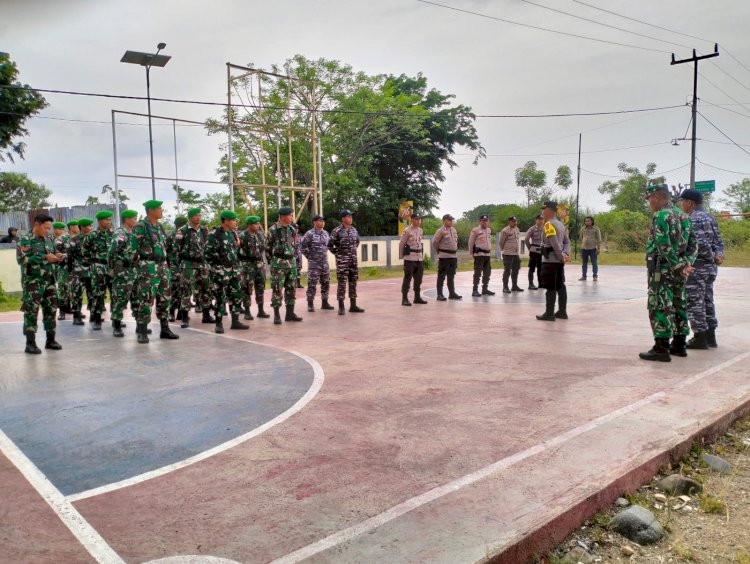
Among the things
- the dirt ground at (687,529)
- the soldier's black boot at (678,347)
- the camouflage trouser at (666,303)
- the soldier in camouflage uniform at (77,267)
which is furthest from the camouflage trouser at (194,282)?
the dirt ground at (687,529)

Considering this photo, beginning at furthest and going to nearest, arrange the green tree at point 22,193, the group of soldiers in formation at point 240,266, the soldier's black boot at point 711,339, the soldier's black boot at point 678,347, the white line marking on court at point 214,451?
the green tree at point 22,193, the soldier's black boot at point 711,339, the soldier's black boot at point 678,347, the group of soldiers in formation at point 240,266, the white line marking on court at point 214,451

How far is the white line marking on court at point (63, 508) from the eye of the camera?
2826 mm

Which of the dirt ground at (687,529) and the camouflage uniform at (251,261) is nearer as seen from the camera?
the dirt ground at (687,529)

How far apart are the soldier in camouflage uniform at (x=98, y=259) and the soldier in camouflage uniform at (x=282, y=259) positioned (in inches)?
111

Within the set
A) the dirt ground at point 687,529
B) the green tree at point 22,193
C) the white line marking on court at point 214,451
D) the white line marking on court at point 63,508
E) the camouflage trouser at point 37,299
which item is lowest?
the dirt ground at point 687,529

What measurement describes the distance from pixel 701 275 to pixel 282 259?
21.0 feet

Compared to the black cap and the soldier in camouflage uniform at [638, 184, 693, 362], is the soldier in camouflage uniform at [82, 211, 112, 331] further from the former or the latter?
the black cap

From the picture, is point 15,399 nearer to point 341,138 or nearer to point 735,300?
point 735,300

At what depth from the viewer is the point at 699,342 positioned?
7.23 metres

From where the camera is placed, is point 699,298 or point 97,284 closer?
point 699,298

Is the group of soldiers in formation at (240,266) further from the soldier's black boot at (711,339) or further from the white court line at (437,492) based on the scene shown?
the white court line at (437,492)

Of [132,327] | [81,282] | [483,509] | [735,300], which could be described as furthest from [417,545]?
[735,300]

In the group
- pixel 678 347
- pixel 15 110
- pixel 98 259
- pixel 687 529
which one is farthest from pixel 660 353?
pixel 15 110

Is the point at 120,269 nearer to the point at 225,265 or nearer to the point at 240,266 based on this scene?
the point at 225,265
